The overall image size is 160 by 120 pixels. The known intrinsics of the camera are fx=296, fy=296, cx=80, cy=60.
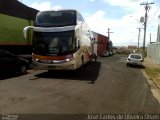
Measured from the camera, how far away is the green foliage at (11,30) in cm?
2244

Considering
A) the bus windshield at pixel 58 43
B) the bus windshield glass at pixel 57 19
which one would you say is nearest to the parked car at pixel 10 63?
the bus windshield at pixel 58 43

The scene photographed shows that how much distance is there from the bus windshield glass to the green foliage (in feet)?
17.0

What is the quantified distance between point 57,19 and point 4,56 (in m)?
3.91

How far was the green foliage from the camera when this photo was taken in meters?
22.4

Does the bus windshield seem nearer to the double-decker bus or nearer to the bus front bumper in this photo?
the double-decker bus

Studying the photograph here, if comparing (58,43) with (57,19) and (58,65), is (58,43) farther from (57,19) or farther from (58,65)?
(57,19)

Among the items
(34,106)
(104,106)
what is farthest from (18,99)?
(104,106)

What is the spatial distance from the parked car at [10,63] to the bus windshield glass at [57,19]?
255 centimetres

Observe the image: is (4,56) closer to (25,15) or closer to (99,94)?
(99,94)

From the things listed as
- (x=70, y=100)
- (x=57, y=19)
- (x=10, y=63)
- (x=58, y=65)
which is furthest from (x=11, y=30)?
(x=70, y=100)

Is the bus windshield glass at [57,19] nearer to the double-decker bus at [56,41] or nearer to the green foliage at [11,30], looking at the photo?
the double-decker bus at [56,41]

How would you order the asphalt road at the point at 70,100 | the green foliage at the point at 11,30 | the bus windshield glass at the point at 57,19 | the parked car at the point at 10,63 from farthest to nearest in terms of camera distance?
the green foliage at the point at 11,30
the bus windshield glass at the point at 57,19
the parked car at the point at 10,63
the asphalt road at the point at 70,100

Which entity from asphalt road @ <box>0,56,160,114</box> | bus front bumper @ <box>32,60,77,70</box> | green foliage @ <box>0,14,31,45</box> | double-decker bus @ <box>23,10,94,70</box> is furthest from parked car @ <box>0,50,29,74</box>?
green foliage @ <box>0,14,31,45</box>

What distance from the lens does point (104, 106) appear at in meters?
10.2
